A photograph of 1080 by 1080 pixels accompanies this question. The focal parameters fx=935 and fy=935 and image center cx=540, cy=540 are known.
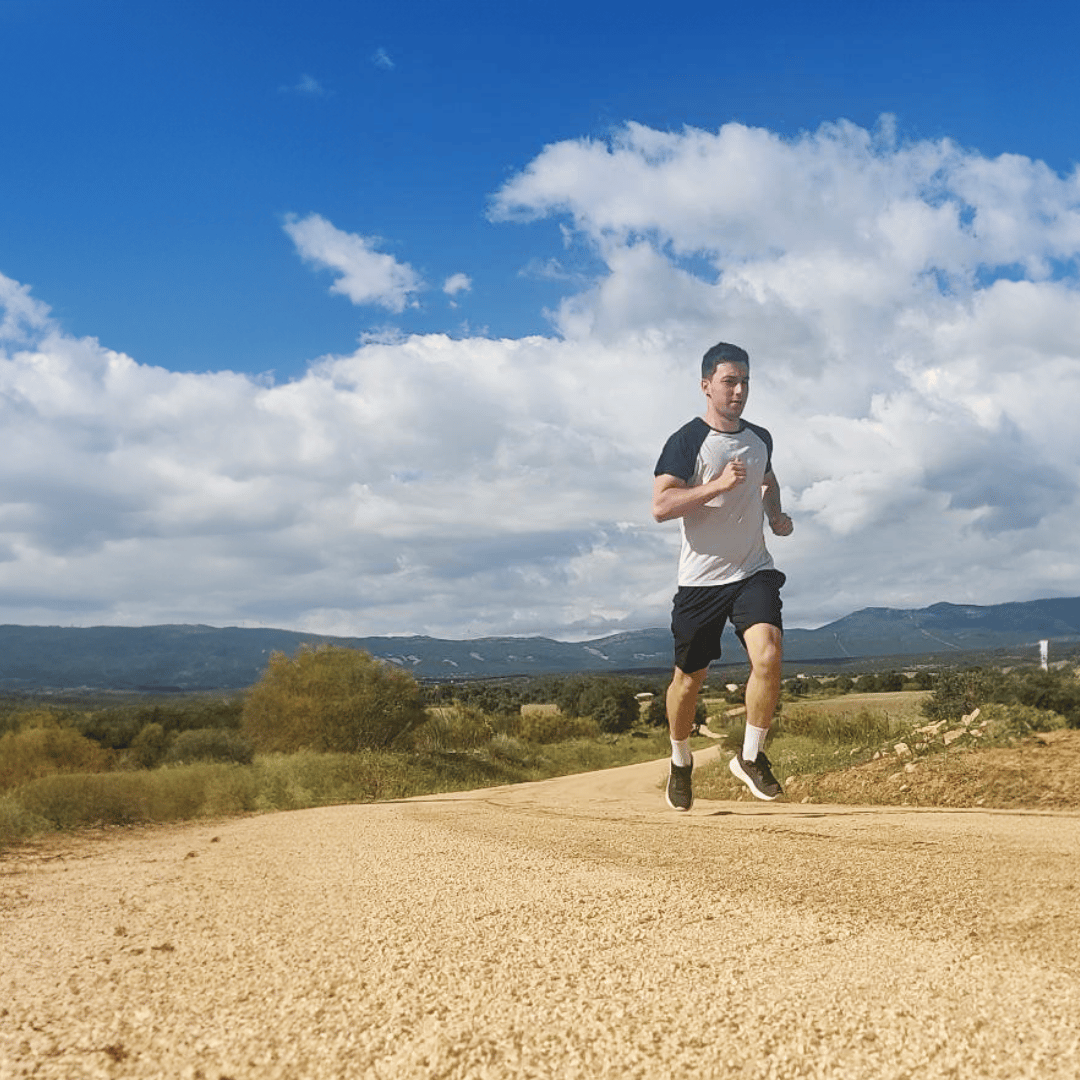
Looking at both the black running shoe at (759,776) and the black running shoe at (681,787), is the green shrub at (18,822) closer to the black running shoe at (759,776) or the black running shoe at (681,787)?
the black running shoe at (681,787)

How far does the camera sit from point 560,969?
2.35m

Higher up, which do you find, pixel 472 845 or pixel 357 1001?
pixel 357 1001

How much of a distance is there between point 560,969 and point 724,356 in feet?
16.9

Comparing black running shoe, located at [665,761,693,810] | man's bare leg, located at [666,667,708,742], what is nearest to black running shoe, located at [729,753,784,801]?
man's bare leg, located at [666,667,708,742]

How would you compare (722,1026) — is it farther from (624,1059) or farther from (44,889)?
(44,889)

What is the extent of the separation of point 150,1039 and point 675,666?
5548 mm

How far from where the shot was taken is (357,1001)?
2111 mm

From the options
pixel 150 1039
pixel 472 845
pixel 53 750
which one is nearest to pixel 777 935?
pixel 150 1039

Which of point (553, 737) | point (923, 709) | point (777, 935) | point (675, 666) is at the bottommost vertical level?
point (553, 737)

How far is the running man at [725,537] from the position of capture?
654 centimetres

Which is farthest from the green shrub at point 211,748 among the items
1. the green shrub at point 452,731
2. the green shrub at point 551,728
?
the green shrub at point 551,728

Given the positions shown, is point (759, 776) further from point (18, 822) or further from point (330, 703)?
point (330, 703)

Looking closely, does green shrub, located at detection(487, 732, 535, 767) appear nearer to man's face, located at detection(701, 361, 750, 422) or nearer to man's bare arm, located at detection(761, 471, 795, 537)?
man's bare arm, located at detection(761, 471, 795, 537)

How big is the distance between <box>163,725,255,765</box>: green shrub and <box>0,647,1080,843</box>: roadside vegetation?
83mm
